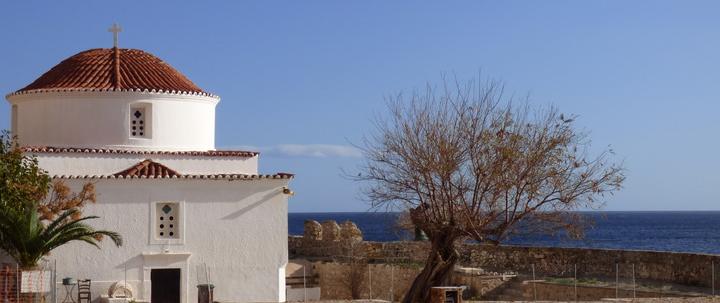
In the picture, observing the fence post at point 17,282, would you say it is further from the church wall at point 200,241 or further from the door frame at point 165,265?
the door frame at point 165,265

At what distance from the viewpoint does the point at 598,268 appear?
104ft

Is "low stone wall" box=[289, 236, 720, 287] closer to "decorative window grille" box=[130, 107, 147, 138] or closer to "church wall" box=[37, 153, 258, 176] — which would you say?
"church wall" box=[37, 153, 258, 176]

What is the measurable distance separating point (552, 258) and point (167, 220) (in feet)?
43.6

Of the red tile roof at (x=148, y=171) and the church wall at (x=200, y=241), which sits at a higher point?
the red tile roof at (x=148, y=171)

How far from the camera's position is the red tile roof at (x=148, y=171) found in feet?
83.7

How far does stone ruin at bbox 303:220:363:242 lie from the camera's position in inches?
1576

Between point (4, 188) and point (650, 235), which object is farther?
point (650, 235)

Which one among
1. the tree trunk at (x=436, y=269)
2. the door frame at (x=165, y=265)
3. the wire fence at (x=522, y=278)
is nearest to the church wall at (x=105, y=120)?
the door frame at (x=165, y=265)

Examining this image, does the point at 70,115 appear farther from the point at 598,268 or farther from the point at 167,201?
the point at 598,268

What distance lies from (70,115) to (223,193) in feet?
15.4

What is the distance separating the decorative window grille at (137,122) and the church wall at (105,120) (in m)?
0.12

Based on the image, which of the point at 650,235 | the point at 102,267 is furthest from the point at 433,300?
the point at 650,235

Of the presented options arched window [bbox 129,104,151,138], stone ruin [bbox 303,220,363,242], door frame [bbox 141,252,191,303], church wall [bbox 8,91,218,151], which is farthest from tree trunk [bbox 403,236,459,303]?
stone ruin [bbox 303,220,363,242]

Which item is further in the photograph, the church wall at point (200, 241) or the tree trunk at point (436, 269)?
the church wall at point (200, 241)
